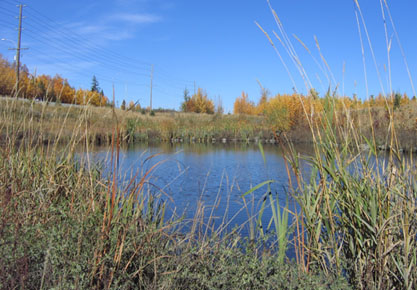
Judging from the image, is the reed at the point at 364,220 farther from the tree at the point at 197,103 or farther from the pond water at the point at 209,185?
the tree at the point at 197,103

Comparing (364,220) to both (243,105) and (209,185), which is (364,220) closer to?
(209,185)

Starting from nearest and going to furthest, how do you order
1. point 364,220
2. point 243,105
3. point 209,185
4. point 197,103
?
point 364,220 < point 209,185 < point 197,103 < point 243,105

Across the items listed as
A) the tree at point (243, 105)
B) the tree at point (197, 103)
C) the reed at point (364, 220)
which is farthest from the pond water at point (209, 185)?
the tree at point (243, 105)

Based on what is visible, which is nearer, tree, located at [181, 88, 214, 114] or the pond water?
the pond water

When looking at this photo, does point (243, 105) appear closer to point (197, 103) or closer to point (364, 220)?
point (197, 103)

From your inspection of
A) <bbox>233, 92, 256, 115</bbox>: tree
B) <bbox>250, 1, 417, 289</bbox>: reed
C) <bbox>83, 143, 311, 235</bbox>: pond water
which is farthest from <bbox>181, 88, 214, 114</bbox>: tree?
<bbox>250, 1, 417, 289</bbox>: reed

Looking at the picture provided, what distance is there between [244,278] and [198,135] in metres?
20.2

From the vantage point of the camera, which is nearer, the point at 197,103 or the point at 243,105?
the point at 197,103

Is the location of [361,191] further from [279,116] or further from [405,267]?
[279,116]

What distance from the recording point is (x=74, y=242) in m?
1.93

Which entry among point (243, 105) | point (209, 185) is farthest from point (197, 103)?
point (209, 185)

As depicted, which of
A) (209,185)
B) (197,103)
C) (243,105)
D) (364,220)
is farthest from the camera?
(243,105)

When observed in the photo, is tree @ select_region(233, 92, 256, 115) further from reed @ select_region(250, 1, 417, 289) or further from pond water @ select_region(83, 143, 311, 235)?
→ reed @ select_region(250, 1, 417, 289)

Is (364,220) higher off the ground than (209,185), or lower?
higher
